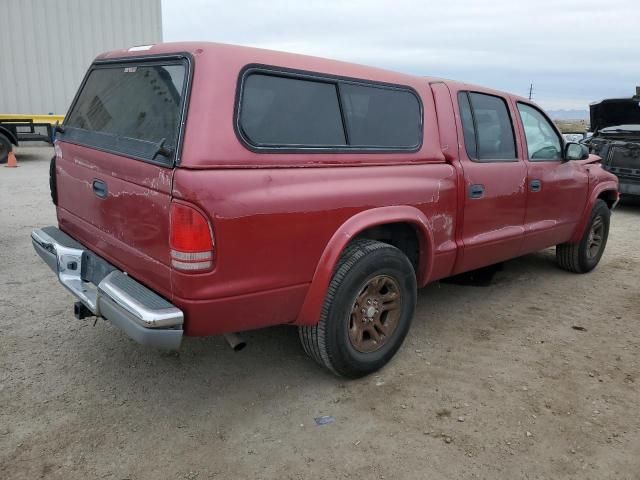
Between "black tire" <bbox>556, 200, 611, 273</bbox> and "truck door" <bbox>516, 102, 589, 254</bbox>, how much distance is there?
14.9 inches

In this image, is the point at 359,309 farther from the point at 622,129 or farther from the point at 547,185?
the point at 622,129

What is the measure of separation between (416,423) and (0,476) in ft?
6.57

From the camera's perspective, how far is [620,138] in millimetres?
9523

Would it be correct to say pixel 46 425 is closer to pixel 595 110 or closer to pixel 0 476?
pixel 0 476

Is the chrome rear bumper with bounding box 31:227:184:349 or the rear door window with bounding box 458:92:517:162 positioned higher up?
the rear door window with bounding box 458:92:517:162

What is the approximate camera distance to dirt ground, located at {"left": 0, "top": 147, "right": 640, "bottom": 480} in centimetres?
250

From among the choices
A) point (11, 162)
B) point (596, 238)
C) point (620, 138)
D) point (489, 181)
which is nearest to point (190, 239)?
point (489, 181)

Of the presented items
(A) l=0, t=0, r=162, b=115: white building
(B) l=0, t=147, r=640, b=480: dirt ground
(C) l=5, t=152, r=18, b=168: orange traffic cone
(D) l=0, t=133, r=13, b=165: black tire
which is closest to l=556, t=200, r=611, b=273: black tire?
(B) l=0, t=147, r=640, b=480: dirt ground

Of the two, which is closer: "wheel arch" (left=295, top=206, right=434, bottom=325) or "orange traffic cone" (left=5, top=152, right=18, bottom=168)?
"wheel arch" (left=295, top=206, right=434, bottom=325)

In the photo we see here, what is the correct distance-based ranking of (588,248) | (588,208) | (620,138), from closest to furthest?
1. (588,208)
2. (588,248)
3. (620,138)

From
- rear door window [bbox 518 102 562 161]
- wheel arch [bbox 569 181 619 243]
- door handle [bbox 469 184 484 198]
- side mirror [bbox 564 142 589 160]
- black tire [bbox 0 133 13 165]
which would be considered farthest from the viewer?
black tire [bbox 0 133 13 165]

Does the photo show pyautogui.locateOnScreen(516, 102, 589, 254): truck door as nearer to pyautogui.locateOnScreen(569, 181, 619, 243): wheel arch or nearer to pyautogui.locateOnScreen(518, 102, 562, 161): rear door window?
pyautogui.locateOnScreen(518, 102, 562, 161): rear door window

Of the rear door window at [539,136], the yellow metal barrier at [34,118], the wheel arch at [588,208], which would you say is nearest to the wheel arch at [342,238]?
the rear door window at [539,136]

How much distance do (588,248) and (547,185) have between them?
136 centimetres
